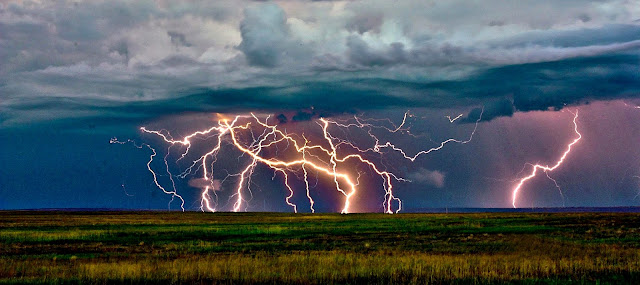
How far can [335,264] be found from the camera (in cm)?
2319

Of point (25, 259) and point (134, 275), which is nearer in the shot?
point (134, 275)

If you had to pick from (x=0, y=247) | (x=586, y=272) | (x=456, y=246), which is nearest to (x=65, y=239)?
(x=0, y=247)

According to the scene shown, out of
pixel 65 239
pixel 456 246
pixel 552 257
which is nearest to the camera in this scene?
pixel 552 257

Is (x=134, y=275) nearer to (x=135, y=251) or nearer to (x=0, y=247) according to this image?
(x=135, y=251)

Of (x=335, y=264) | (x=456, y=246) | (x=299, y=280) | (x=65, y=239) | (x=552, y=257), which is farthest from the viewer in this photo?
(x=65, y=239)

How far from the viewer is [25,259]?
2612cm

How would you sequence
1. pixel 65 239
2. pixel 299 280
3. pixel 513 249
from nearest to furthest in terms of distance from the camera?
pixel 299 280, pixel 513 249, pixel 65 239

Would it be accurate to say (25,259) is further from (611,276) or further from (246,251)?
(611,276)

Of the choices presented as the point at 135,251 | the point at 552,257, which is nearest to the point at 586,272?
the point at 552,257

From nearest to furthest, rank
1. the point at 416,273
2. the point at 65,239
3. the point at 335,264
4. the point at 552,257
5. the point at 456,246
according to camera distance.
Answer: the point at 416,273 < the point at 335,264 < the point at 552,257 < the point at 456,246 < the point at 65,239

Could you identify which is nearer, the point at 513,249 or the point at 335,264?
the point at 335,264

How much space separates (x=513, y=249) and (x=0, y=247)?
25.8 meters

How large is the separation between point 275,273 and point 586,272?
1038 centimetres

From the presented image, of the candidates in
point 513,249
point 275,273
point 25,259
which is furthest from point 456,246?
point 25,259
